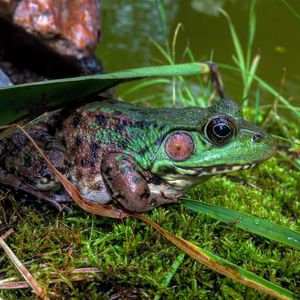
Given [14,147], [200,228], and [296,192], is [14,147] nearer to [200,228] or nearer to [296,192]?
[200,228]

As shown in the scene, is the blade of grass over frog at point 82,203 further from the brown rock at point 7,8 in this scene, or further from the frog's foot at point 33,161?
the brown rock at point 7,8

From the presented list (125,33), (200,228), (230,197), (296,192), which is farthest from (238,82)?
(200,228)

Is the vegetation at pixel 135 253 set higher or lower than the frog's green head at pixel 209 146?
lower

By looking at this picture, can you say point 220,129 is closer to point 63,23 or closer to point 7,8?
point 63,23

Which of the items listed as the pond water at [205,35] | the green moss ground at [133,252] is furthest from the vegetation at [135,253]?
the pond water at [205,35]

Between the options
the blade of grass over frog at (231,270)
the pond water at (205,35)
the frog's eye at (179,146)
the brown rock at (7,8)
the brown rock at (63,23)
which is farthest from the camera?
the pond water at (205,35)

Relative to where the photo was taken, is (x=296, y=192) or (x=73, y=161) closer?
(x=73, y=161)

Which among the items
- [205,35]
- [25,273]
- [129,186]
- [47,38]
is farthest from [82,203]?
[205,35]
